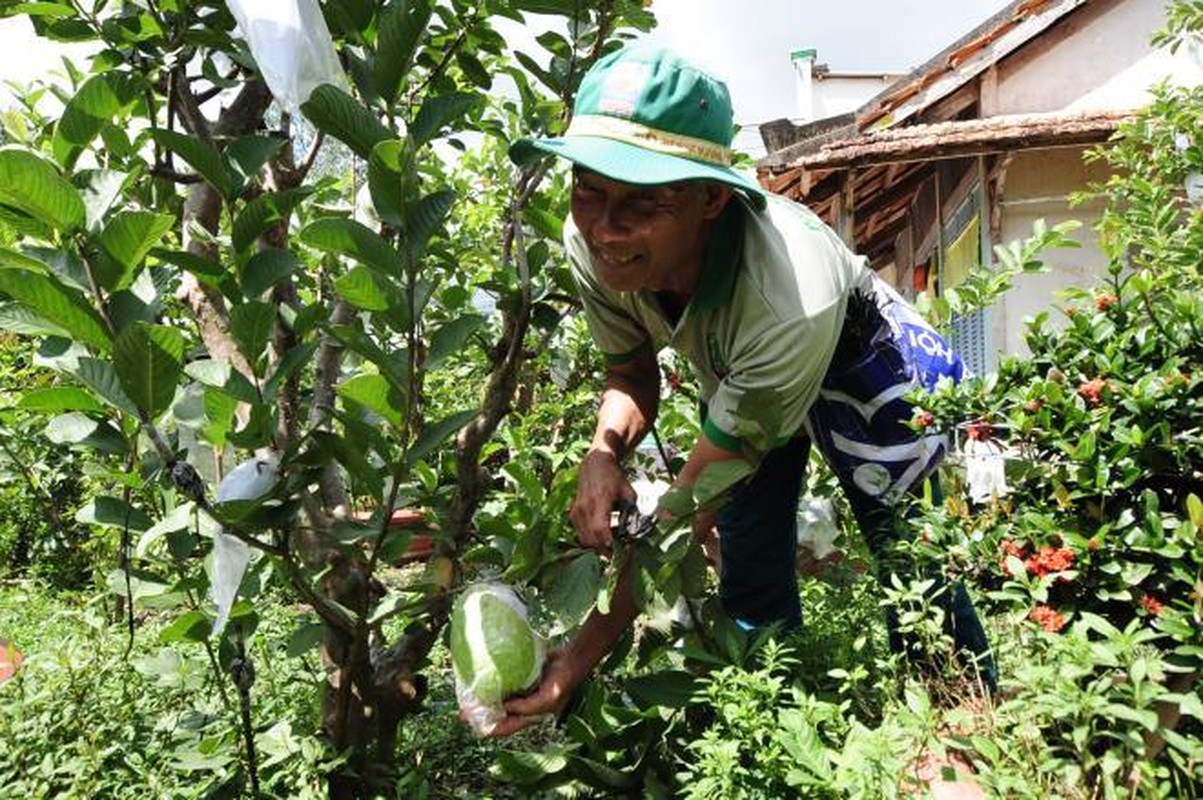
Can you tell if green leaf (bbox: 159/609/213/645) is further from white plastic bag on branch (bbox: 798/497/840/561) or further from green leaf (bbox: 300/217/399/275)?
white plastic bag on branch (bbox: 798/497/840/561)

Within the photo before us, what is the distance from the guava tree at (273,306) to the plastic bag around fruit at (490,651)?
0.45ft

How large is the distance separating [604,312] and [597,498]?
1.48 ft

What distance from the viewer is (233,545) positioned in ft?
4.27

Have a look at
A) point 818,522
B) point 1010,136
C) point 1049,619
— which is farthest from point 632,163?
point 1010,136

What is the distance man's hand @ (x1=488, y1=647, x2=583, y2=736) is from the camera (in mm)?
1421

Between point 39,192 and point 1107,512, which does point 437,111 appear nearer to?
point 39,192

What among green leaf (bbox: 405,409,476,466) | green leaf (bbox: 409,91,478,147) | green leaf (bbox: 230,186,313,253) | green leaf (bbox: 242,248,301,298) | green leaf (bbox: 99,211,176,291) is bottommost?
green leaf (bbox: 405,409,476,466)

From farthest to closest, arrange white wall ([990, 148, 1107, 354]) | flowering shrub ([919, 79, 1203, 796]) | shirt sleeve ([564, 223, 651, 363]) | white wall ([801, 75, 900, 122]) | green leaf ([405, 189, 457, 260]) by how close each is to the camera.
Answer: white wall ([801, 75, 900, 122])
white wall ([990, 148, 1107, 354])
shirt sleeve ([564, 223, 651, 363])
green leaf ([405, 189, 457, 260])
flowering shrub ([919, 79, 1203, 796])

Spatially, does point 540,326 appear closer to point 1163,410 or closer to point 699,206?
point 699,206

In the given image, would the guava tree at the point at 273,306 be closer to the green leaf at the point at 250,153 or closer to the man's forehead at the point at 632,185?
the green leaf at the point at 250,153

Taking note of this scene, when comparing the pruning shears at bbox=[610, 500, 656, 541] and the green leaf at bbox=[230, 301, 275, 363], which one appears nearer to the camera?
the green leaf at bbox=[230, 301, 275, 363]

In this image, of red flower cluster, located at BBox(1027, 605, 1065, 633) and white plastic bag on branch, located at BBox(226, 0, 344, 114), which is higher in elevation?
white plastic bag on branch, located at BBox(226, 0, 344, 114)

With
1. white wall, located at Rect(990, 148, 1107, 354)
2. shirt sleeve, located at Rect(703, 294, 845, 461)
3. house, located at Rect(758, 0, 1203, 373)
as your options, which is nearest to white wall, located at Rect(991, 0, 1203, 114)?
house, located at Rect(758, 0, 1203, 373)

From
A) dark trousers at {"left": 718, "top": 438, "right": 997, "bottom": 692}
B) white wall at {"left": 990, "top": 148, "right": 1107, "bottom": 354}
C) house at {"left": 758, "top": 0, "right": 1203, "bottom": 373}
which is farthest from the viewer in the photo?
white wall at {"left": 990, "top": 148, "right": 1107, "bottom": 354}
